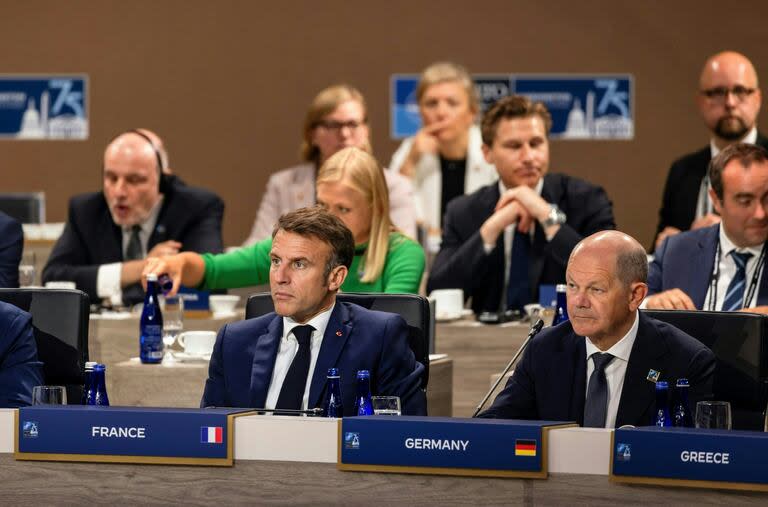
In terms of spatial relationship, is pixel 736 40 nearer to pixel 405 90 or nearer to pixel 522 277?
pixel 405 90

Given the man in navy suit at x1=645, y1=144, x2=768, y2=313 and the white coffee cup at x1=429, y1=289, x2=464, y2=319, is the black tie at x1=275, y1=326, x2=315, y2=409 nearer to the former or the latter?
the man in navy suit at x1=645, y1=144, x2=768, y2=313

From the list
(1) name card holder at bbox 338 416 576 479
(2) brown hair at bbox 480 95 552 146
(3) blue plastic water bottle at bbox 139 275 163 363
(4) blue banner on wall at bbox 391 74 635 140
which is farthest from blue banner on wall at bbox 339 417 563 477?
(4) blue banner on wall at bbox 391 74 635 140

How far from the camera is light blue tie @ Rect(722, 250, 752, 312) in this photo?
4.55 m

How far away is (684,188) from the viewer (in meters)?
6.20

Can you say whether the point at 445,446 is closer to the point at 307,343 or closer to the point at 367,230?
the point at 307,343

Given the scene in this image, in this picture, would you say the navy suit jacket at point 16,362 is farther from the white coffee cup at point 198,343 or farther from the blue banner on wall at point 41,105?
the blue banner on wall at point 41,105

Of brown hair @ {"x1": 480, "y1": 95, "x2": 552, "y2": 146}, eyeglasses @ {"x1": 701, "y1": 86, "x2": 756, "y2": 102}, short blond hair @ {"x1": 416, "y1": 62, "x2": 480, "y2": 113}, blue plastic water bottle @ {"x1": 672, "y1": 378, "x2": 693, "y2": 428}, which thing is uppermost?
short blond hair @ {"x1": 416, "y1": 62, "x2": 480, "y2": 113}

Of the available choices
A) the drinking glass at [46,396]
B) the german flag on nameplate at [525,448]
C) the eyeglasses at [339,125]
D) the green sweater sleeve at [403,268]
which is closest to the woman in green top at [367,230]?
the green sweater sleeve at [403,268]

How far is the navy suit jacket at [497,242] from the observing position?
5309 mm

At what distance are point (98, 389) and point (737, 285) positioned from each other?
2304 millimetres

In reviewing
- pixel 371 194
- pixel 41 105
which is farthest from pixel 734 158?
pixel 41 105

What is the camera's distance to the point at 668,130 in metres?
8.52

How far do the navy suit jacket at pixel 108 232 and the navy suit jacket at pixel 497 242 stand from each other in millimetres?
1033

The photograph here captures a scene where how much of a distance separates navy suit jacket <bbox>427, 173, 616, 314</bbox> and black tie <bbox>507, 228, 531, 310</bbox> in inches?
0.9
